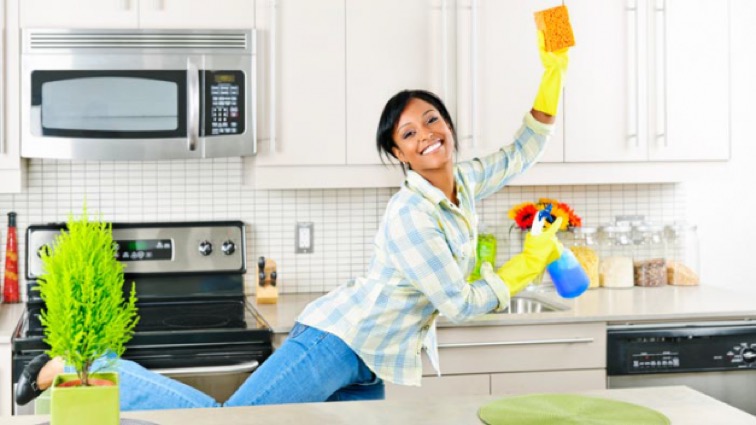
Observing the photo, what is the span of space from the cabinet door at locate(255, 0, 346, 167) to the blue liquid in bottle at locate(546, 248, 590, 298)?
4.07 feet

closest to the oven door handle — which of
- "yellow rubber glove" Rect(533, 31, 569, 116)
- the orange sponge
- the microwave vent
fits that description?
the microwave vent

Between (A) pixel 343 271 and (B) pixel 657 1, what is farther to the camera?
(A) pixel 343 271

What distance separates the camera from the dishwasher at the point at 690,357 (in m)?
3.26

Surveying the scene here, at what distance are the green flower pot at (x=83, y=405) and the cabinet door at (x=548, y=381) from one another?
6.23 ft

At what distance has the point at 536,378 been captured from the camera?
3.24m

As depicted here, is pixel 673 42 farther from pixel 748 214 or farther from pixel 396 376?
pixel 396 376

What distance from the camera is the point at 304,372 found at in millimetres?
2527

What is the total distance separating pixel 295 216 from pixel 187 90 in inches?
28.1

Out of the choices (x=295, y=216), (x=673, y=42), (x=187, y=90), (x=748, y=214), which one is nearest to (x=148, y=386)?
(x=187, y=90)

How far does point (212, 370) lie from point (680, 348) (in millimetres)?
1483

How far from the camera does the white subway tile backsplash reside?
12.0 feet

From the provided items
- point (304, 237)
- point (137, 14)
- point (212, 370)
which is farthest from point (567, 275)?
point (137, 14)

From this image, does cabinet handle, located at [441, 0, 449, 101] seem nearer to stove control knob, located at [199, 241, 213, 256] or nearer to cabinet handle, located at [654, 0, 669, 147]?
cabinet handle, located at [654, 0, 669, 147]

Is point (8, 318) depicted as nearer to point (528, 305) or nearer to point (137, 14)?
point (137, 14)
